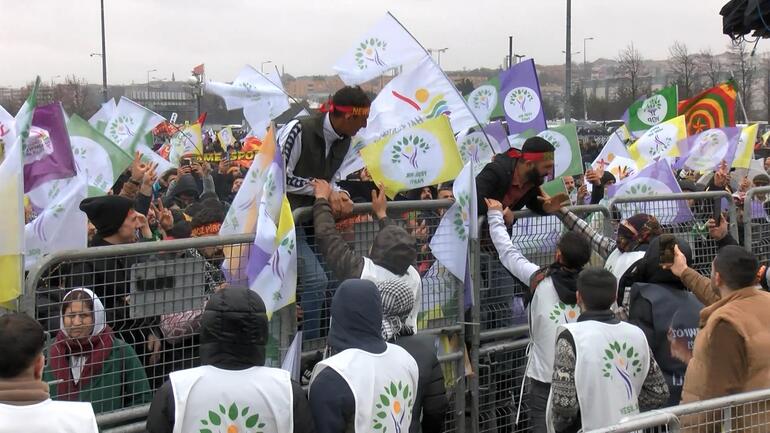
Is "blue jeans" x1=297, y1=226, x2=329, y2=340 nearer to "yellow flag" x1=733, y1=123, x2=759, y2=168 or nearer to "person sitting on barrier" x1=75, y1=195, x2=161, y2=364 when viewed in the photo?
"person sitting on barrier" x1=75, y1=195, x2=161, y2=364

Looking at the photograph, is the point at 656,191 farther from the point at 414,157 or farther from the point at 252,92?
the point at 252,92

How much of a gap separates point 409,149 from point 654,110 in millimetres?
9427

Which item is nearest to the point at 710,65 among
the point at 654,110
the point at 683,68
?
the point at 683,68

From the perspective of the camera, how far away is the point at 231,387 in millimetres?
3484

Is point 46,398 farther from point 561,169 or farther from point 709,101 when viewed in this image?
point 709,101

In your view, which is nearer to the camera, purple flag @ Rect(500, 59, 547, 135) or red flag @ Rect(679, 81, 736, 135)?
purple flag @ Rect(500, 59, 547, 135)

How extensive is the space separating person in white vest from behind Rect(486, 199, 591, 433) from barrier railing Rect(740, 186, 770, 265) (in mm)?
2983

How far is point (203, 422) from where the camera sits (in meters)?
3.46

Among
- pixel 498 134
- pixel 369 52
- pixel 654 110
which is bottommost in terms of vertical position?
pixel 498 134

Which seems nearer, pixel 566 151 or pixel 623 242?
pixel 623 242

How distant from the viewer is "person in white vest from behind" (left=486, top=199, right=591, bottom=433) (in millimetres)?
5301

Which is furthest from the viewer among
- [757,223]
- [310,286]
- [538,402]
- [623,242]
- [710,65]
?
[710,65]

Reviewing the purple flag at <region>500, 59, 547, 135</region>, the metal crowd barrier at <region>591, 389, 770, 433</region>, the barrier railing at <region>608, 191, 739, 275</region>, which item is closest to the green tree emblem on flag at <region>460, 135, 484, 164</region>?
the purple flag at <region>500, 59, 547, 135</region>

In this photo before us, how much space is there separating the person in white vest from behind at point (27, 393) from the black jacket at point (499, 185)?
333 centimetres
